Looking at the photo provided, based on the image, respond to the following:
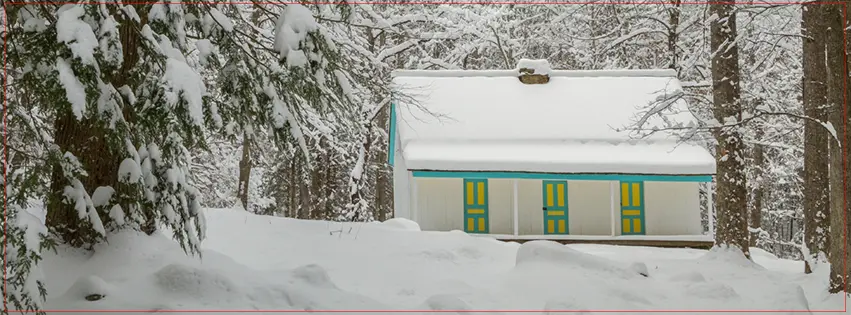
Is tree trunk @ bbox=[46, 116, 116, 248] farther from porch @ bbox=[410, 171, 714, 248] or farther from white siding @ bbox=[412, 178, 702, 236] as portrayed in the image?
white siding @ bbox=[412, 178, 702, 236]

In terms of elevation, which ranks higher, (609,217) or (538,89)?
(538,89)

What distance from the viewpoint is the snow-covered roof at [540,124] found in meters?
16.0

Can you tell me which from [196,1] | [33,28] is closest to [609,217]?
[196,1]

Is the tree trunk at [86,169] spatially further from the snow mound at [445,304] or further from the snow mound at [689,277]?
the snow mound at [689,277]

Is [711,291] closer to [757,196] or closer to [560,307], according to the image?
[560,307]

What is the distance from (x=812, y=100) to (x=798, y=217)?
18098 mm

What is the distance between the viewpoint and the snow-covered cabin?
52.6 ft

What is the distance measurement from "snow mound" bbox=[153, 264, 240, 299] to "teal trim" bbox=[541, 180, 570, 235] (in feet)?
39.9

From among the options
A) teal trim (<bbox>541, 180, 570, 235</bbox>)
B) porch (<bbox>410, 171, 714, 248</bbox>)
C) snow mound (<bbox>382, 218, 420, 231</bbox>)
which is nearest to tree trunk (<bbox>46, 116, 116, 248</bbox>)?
snow mound (<bbox>382, 218, 420, 231</bbox>)

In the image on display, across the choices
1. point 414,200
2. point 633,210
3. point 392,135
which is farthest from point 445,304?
point 392,135

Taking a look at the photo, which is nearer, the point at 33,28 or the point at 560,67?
the point at 33,28

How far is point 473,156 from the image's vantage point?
53.5ft

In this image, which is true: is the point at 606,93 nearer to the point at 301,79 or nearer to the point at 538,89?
the point at 538,89

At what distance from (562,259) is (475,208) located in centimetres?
906
